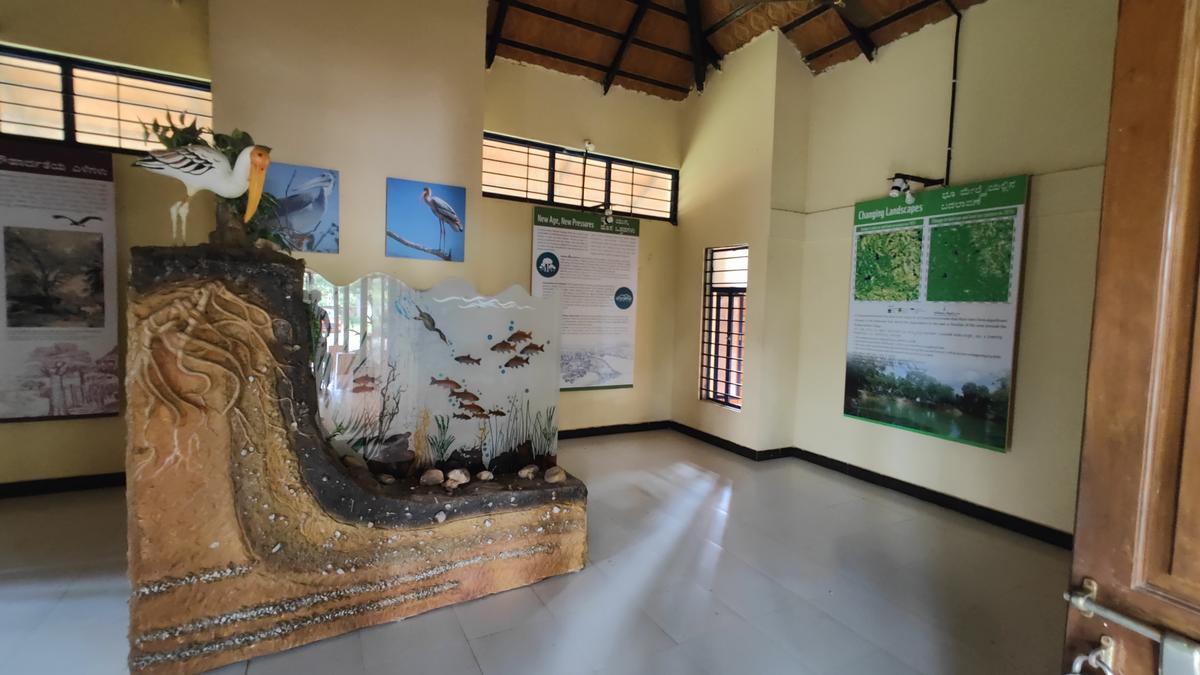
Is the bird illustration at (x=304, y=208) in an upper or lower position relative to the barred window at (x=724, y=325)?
upper

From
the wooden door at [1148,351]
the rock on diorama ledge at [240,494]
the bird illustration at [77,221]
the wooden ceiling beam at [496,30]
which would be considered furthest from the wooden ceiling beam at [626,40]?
the wooden door at [1148,351]

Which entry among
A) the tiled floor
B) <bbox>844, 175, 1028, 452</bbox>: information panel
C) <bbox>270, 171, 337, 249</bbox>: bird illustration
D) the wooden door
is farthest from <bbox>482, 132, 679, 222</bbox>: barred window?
the wooden door

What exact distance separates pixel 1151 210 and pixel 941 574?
290cm

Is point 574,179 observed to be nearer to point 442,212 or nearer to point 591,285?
point 591,285

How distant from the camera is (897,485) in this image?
4.41 meters

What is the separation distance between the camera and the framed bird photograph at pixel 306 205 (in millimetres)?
3873

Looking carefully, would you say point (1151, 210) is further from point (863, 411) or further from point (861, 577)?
point (863, 411)

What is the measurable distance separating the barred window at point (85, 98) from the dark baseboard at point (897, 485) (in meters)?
4.64

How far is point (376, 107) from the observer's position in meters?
4.14

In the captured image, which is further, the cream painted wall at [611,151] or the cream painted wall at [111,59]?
the cream painted wall at [611,151]

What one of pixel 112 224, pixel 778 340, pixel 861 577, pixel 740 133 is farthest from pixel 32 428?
pixel 740 133

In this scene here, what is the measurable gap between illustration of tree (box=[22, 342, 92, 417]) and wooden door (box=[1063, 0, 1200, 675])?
18.8 ft

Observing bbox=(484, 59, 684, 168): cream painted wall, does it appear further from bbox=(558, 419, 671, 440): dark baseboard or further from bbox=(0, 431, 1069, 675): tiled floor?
bbox=(0, 431, 1069, 675): tiled floor

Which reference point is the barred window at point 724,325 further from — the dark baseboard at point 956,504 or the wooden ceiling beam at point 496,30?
the wooden ceiling beam at point 496,30
